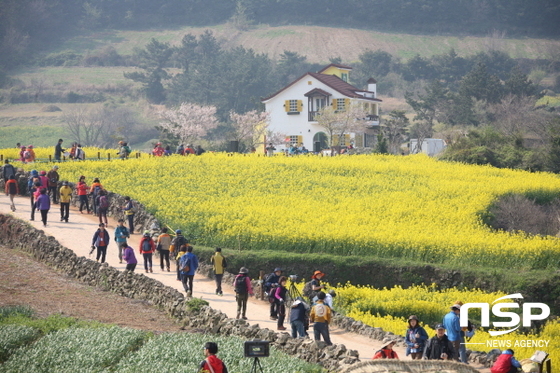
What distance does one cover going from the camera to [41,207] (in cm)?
3694

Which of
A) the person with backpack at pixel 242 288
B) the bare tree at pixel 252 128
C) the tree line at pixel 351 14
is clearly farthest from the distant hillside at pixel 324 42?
the person with backpack at pixel 242 288

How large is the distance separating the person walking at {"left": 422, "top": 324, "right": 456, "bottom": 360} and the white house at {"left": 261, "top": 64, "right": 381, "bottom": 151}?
62.5 metres

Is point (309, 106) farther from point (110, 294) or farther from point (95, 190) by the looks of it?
point (110, 294)

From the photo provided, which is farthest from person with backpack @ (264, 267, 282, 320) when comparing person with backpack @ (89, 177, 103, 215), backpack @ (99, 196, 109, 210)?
person with backpack @ (89, 177, 103, 215)

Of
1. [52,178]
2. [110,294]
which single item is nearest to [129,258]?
[110,294]

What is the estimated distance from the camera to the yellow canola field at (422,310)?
2716 cm

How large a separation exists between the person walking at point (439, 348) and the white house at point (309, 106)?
62504 mm

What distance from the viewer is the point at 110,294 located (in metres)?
30.0

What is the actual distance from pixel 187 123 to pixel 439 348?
243 ft

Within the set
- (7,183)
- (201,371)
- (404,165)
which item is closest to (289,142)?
(404,165)

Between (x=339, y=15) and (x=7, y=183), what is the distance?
141 meters

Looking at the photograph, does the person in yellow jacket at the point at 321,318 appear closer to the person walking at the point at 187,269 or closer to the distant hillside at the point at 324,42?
the person walking at the point at 187,269

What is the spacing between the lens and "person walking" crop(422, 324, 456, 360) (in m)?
20.0

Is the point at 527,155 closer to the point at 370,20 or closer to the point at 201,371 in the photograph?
the point at 201,371
